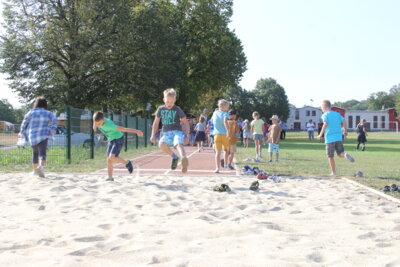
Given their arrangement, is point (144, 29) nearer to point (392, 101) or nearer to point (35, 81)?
point (35, 81)

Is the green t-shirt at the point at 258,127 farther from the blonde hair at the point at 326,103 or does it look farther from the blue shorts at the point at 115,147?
the blue shorts at the point at 115,147

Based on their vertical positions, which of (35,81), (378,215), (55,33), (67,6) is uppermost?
(67,6)

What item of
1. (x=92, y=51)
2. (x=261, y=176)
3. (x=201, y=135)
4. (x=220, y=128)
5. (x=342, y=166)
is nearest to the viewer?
(x=261, y=176)

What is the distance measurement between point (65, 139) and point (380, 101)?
16044 centimetres

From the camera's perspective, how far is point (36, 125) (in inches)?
333

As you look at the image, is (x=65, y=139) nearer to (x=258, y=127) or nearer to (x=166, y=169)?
(x=166, y=169)

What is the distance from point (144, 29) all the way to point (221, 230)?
29.1m

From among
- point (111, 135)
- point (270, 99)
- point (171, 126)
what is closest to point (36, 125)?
point (111, 135)

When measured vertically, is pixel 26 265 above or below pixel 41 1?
below

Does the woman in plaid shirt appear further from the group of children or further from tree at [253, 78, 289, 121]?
tree at [253, 78, 289, 121]

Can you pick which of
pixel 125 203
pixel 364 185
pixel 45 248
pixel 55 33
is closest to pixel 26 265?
pixel 45 248

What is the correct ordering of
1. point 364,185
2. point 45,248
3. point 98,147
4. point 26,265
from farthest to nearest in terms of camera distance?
point 98,147 < point 364,185 < point 45,248 < point 26,265

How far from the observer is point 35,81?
30.6m

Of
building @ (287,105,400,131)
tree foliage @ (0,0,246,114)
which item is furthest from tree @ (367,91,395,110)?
tree foliage @ (0,0,246,114)
